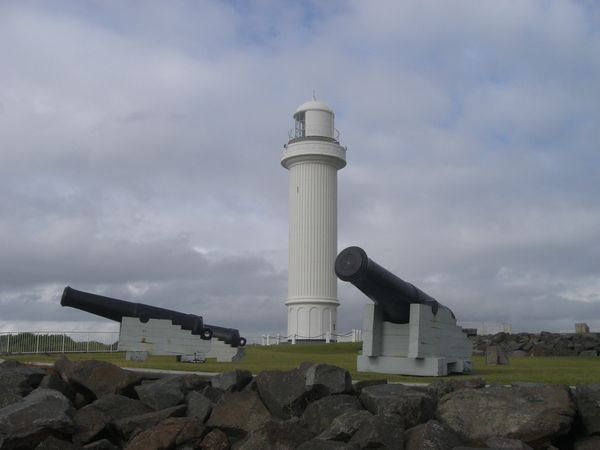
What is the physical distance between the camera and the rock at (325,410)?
8.48m

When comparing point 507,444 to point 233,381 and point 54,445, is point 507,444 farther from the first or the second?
point 54,445

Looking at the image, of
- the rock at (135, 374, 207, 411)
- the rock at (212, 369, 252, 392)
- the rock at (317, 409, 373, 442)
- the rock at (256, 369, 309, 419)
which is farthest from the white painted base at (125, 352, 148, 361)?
the rock at (317, 409, 373, 442)

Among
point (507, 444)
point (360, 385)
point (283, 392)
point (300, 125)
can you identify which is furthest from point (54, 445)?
point (300, 125)

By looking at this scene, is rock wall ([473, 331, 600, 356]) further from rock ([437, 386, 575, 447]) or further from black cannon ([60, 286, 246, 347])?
rock ([437, 386, 575, 447])

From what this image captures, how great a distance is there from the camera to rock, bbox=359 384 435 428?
826 cm

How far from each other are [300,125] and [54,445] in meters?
34.7

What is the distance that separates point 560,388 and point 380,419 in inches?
82.0

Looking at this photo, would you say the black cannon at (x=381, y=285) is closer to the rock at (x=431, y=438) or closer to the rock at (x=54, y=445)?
the rock at (x=431, y=438)

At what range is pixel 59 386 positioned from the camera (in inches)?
431

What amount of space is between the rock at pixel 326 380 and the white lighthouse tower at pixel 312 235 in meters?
29.8

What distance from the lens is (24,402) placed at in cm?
937

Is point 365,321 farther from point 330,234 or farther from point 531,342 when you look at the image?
point 330,234

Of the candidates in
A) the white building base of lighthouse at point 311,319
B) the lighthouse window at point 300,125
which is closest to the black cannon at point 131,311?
the white building base of lighthouse at point 311,319

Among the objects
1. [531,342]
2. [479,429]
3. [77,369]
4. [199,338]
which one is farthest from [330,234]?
[479,429]
